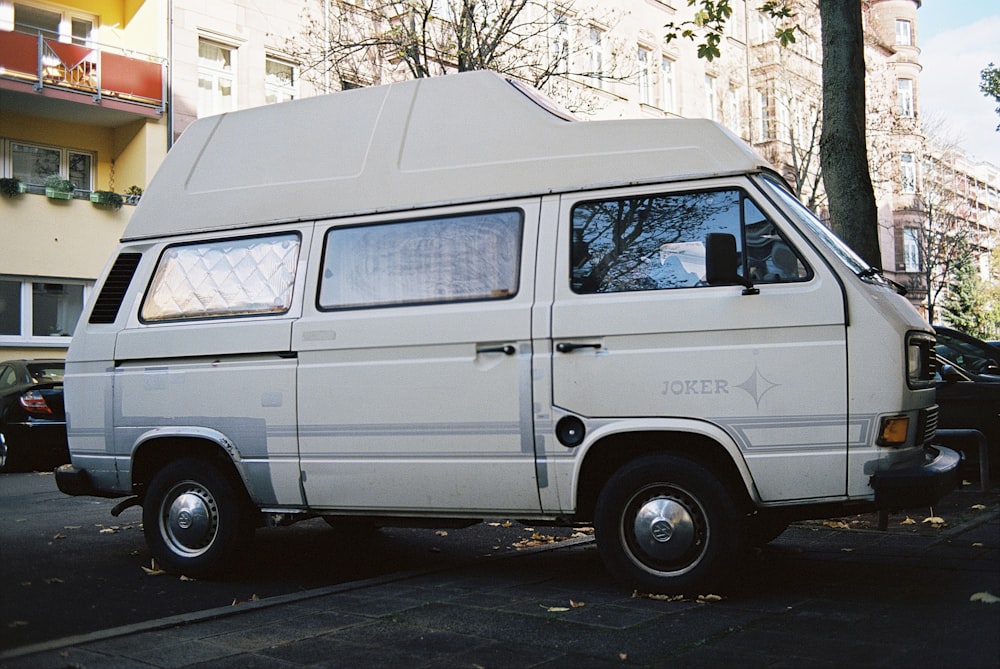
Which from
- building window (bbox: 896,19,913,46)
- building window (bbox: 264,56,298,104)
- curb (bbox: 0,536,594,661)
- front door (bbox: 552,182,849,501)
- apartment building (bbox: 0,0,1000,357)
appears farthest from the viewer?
building window (bbox: 896,19,913,46)

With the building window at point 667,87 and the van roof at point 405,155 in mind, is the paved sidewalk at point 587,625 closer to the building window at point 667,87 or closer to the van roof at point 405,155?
the van roof at point 405,155

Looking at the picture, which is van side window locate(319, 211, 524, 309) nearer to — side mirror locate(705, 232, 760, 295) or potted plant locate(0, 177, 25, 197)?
side mirror locate(705, 232, 760, 295)

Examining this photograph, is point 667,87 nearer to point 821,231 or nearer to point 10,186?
point 10,186

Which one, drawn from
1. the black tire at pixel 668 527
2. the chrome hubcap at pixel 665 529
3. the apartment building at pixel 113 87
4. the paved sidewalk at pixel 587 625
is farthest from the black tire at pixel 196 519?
the apartment building at pixel 113 87

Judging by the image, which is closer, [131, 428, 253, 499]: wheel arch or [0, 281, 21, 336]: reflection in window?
[131, 428, 253, 499]: wheel arch

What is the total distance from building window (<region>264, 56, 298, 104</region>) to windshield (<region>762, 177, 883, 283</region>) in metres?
19.8

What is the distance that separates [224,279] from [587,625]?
3.42m

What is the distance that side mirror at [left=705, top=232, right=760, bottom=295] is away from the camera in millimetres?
5520

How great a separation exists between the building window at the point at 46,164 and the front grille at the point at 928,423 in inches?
768

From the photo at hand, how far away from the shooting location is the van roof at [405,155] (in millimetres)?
6031

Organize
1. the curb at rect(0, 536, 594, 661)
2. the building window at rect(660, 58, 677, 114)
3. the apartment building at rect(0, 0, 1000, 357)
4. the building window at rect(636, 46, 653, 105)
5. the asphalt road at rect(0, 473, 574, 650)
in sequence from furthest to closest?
the building window at rect(660, 58, 677, 114), the building window at rect(636, 46, 653, 105), the apartment building at rect(0, 0, 1000, 357), the asphalt road at rect(0, 473, 574, 650), the curb at rect(0, 536, 594, 661)

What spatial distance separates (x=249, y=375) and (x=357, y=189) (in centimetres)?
138

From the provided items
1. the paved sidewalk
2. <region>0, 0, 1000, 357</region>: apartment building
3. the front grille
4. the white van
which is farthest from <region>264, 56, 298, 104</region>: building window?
the front grille

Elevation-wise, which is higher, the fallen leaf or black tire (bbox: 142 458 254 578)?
black tire (bbox: 142 458 254 578)
